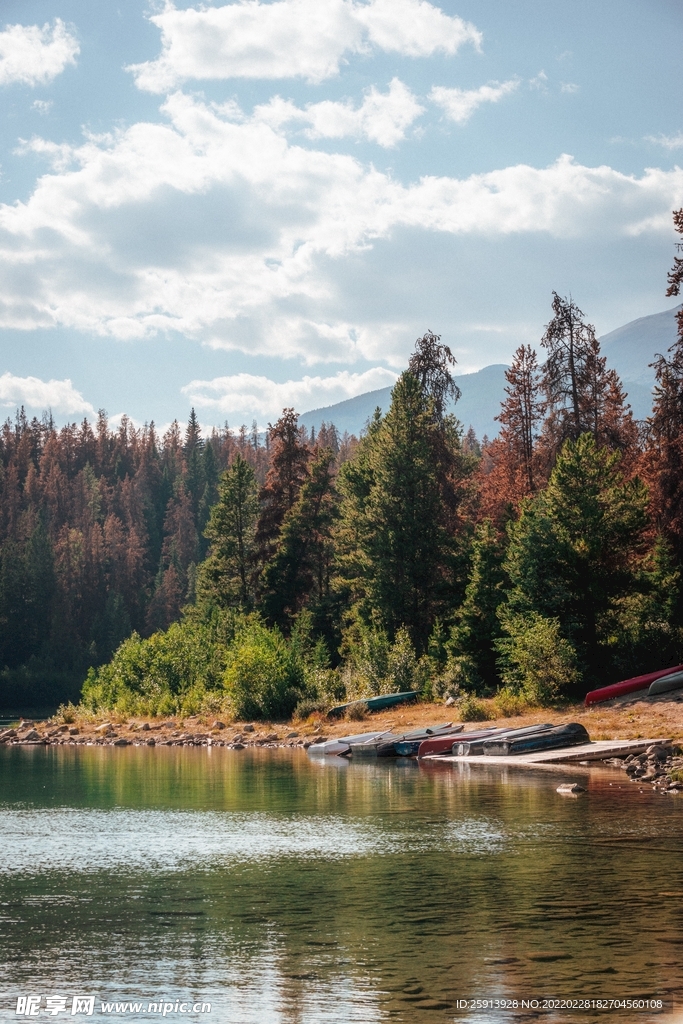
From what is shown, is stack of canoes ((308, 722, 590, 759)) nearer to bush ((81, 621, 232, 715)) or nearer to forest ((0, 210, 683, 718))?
forest ((0, 210, 683, 718))

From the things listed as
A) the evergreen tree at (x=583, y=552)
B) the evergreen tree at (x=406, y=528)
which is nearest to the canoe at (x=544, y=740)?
the evergreen tree at (x=583, y=552)

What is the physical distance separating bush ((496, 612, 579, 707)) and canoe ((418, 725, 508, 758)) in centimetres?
426

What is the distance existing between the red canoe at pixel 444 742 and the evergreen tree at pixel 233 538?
3859 centimetres

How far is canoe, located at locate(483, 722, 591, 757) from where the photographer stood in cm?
3406

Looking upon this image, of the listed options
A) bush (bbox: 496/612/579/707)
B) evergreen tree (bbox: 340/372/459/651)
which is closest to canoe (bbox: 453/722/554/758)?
bush (bbox: 496/612/579/707)

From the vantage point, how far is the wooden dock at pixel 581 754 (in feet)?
103

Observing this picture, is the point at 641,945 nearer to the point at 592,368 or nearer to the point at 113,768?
the point at 113,768

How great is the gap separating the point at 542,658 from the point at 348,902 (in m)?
26.4

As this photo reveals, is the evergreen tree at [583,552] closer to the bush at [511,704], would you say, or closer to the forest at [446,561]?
the forest at [446,561]

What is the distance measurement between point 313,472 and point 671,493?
3183 cm

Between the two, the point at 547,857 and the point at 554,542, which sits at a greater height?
the point at 554,542

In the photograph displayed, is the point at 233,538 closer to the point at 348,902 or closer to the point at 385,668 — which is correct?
the point at 385,668

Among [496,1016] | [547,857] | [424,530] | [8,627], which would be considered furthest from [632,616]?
[8,627]

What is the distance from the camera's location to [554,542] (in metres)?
42.8
